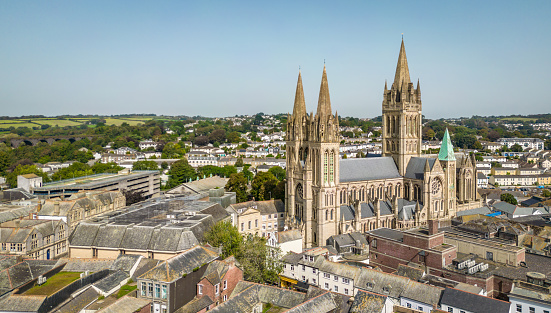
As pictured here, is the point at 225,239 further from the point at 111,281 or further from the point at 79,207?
the point at 79,207

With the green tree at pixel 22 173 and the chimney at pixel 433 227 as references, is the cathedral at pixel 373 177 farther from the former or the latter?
the green tree at pixel 22 173

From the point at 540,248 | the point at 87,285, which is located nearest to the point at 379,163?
the point at 540,248

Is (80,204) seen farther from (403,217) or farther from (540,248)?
(540,248)

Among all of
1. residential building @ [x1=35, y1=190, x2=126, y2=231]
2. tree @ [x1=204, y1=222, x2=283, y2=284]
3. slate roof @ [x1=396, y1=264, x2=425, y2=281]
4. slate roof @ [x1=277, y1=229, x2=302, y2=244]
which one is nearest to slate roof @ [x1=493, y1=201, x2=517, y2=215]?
slate roof @ [x1=277, y1=229, x2=302, y2=244]

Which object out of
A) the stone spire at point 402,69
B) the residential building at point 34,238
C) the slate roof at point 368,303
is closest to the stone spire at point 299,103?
the stone spire at point 402,69

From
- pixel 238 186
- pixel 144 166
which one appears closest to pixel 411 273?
pixel 238 186
